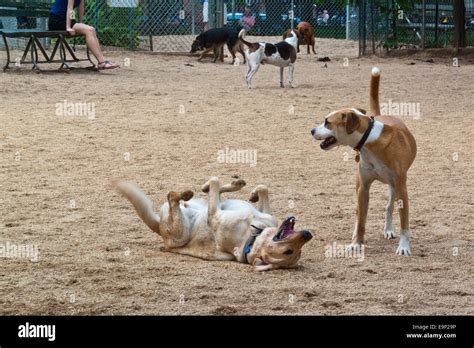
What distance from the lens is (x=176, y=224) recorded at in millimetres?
6355

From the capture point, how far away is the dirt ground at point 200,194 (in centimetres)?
536

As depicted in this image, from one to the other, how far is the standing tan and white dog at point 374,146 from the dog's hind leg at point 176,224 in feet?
3.31

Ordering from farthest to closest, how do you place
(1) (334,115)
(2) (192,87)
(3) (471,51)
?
(3) (471,51)
(2) (192,87)
(1) (334,115)

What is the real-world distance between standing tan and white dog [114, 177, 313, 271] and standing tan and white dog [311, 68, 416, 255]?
2.18ft

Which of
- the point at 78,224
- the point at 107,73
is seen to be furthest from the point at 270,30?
the point at 78,224

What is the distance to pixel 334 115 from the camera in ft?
20.7

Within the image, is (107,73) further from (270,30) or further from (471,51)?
(270,30)

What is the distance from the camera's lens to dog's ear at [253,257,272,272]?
585 cm

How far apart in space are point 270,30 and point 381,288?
2715 centimetres

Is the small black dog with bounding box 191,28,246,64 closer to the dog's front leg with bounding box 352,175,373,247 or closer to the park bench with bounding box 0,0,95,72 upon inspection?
the park bench with bounding box 0,0,95,72

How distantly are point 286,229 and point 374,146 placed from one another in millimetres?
986

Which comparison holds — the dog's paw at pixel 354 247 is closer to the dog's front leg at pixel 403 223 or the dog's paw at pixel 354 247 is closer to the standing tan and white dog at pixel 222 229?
the dog's front leg at pixel 403 223

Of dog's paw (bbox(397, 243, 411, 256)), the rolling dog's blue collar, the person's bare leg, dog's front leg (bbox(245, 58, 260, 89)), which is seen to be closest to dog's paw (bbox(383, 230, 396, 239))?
dog's paw (bbox(397, 243, 411, 256))

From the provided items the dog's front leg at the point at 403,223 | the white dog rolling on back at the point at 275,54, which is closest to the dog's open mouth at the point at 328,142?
the dog's front leg at the point at 403,223
